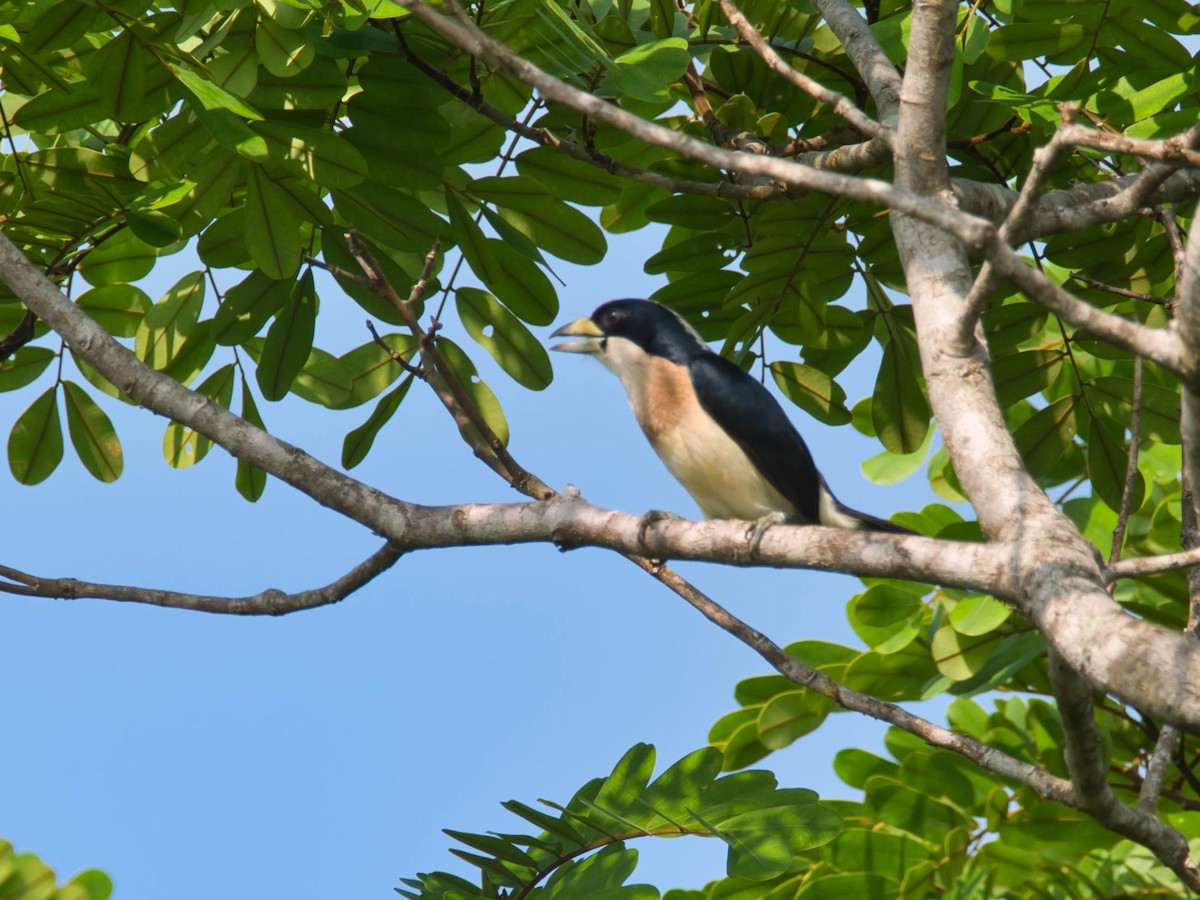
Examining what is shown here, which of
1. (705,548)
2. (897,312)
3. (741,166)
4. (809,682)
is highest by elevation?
(897,312)

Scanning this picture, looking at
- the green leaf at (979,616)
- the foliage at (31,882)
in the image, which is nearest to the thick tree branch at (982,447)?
the green leaf at (979,616)

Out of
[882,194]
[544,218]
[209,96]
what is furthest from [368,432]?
[882,194]

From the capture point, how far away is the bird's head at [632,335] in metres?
5.00

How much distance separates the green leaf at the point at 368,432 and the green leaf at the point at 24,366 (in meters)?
1.29

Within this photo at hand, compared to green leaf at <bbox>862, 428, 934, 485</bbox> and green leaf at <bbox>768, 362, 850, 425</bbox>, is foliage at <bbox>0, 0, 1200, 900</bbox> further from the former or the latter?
green leaf at <bbox>862, 428, 934, 485</bbox>

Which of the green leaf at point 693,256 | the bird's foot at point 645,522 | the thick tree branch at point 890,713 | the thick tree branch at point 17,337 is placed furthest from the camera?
the green leaf at point 693,256

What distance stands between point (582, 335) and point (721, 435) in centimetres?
86

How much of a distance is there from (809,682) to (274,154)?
229 cm

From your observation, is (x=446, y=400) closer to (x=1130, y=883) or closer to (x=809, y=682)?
(x=809, y=682)

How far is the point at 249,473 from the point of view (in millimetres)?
4707

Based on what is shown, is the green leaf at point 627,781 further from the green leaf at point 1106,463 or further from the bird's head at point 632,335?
the green leaf at point 1106,463

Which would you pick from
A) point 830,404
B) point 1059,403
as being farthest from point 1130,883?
point 830,404

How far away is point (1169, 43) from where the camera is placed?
153 inches

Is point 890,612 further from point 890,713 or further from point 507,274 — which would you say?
point 507,274
